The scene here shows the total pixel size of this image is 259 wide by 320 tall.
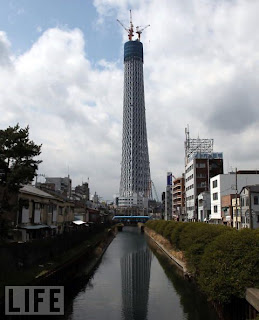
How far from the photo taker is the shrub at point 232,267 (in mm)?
14602

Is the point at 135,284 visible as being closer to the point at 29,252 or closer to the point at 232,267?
the point at 29,252

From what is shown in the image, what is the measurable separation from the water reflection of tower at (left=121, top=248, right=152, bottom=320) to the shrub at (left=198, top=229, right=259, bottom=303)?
6389 mm

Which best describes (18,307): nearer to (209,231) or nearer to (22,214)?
(209,231)

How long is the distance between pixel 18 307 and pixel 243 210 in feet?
146

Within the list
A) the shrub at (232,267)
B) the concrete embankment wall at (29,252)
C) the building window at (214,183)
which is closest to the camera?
the shrub at (232,267)

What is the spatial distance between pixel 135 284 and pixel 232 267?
1593 centimetres

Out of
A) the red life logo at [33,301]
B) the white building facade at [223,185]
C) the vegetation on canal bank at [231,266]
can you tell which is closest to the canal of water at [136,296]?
the red life logo at [33,301]

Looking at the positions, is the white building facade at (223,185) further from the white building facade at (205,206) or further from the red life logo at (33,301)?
the red life logo at (33,301)

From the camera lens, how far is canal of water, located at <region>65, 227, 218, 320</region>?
20000mm

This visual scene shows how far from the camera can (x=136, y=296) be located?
2480 centimetres

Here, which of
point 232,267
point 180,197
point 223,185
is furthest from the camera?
point 180,197

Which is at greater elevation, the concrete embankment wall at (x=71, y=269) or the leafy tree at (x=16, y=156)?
the leafy tree at (x=16, y=156)

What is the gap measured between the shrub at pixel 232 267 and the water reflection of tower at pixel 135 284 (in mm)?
6389

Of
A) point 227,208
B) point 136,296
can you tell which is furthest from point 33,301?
point 227,208
